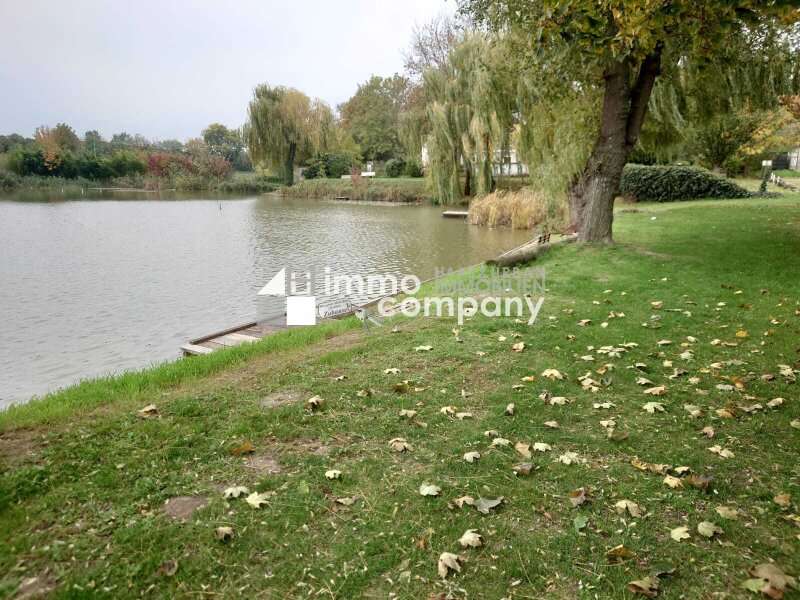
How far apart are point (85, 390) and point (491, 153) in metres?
25.3

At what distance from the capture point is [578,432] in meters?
3.81

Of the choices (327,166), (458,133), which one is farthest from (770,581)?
(327,166)

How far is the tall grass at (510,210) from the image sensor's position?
2247 centimetres

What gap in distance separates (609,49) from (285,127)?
44.0m

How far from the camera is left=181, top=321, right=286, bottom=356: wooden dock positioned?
25.0 ft

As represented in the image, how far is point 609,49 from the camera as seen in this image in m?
8.16

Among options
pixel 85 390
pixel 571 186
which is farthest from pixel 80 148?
pixel 85 390

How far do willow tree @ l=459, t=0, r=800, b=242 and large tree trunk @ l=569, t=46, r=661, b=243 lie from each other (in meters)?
0.02

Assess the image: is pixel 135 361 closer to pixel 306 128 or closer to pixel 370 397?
pixel 370 397

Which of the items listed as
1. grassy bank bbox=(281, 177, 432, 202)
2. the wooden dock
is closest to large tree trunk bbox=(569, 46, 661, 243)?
the wooden dock

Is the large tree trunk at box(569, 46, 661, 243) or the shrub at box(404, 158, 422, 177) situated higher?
the shrub at box(404, 158, 422, 177)

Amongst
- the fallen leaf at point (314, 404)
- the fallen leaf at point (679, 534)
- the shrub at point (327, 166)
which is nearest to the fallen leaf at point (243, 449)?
the fallen leaf at point (314, 404)

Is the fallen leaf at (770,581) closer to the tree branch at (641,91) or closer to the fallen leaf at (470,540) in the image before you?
the fallen leaf at (470,540)

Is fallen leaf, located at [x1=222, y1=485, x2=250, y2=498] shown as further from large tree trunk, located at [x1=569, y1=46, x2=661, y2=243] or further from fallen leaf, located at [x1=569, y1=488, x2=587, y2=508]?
large tree trunk, located at [x1=569, y1=46, x2=661, y2=243]
